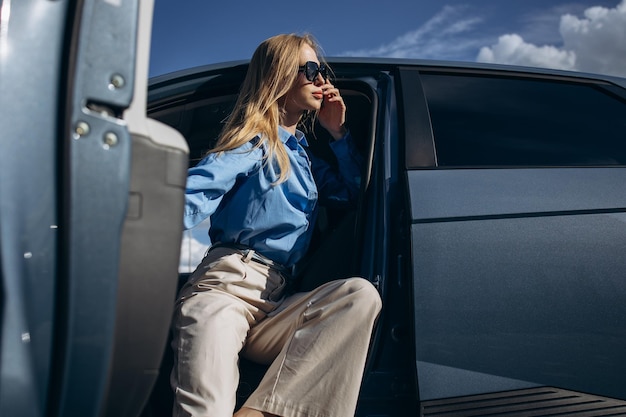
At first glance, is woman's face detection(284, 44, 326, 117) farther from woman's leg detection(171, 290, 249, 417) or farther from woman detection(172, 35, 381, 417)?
woman's leg detection(171, 290, 249, 417)

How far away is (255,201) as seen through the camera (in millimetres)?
1669

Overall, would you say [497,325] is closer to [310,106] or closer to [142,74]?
[310,106]

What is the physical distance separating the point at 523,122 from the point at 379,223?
2.00 ft

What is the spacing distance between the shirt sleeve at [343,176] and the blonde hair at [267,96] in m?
0.27

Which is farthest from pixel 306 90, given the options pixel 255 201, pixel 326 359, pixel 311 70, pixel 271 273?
pixel 326 359

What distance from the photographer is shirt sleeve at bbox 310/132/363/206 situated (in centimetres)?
199

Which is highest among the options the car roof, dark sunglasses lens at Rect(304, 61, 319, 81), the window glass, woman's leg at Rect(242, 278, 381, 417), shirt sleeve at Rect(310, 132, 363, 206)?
the car roof

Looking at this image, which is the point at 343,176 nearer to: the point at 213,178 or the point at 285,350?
the point at 213,178

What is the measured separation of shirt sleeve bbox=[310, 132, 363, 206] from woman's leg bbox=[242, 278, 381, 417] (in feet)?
1.99

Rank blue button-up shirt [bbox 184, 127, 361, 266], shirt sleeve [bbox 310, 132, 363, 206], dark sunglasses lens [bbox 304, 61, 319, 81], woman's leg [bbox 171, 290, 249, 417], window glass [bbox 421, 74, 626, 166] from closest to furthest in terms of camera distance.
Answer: woman's leg [bbox 171, 290, 249, 417] < blue button-up shirt [bbox 184, 127, 361, 266] < window glass [bbox 421, 74, 626, 166] < dark sunglasses lens [bbox 304, 61, 319, 81] < shirt sleeve [bbox 310, 132, 363, 206]

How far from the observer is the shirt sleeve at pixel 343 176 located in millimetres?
1994

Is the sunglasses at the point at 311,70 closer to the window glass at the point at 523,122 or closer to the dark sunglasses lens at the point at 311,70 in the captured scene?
the dark sunglasses lens at the point at 311,70

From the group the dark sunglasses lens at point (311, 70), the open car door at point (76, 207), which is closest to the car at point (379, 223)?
the open car door at point (76, 207)

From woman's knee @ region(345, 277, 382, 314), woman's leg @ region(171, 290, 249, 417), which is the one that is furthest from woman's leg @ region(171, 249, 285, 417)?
woman's knee @ region(345, 277, 382, 314)
